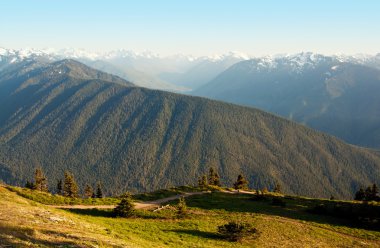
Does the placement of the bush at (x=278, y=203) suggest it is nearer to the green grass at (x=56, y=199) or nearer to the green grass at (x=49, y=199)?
the green grass at (x=56, y=199)

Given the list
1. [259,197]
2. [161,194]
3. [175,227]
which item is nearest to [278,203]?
[259,197]

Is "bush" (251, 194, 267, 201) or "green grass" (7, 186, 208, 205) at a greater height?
"bush" (251, 194, 267, 201)

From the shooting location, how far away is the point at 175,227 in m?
56.1

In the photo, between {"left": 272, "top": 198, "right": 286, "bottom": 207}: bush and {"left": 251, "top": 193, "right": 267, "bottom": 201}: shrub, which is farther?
{"left": 251, "top": 193, "right": 267, "bottom": 201}: shrub

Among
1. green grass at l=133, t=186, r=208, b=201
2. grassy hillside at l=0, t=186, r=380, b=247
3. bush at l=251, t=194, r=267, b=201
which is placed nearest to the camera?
grassy hillside at l=0, t=186, r=380, b=247

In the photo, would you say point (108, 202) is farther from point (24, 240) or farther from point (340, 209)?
point (340, 209)

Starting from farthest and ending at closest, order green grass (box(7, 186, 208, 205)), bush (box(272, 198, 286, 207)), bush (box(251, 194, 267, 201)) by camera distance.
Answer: bush (box(251, 194, 267, 201)) → bush (box(272, 198, 286, 207)) → green grass (box(7, 186, 208, 205))

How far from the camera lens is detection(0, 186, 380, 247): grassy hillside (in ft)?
118

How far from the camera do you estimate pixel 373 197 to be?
11125cm

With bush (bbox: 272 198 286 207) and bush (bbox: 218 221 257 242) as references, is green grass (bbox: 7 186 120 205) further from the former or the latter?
bush (bbox: 272 198 286 207)

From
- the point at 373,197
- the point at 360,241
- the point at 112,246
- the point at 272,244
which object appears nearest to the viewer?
the point at 112,246

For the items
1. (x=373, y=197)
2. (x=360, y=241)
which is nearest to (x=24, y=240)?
(x=360, y=241)

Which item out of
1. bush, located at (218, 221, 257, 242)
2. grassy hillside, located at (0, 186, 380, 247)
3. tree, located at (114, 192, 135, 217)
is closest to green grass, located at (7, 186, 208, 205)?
grassy hillside, located at (0, 186, 380, 247)

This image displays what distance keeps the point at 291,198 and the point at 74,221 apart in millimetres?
64041
